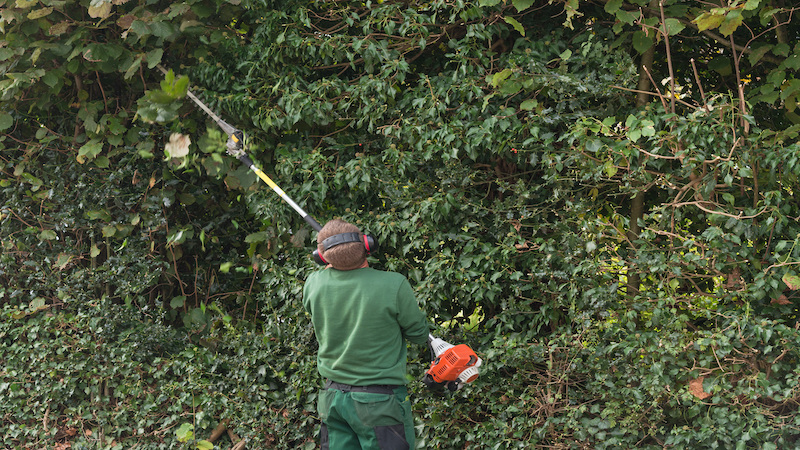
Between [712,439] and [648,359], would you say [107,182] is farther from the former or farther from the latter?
[712,439]

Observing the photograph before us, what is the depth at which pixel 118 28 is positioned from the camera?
5.44 m

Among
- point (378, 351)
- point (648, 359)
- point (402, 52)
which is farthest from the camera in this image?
point (402, 52)

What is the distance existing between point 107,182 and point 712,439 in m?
4.78

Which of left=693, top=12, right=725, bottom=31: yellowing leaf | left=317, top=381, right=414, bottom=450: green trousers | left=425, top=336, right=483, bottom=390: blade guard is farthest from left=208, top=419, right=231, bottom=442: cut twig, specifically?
left=693, top=12, right=725, bottom=31: yellowing leaf

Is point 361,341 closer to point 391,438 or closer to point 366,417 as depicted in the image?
point 366,417

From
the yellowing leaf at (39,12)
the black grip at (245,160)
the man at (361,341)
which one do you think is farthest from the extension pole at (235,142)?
the yellowing leaf at (39,12)

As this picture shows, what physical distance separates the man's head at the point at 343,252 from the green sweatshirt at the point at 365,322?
0.05m

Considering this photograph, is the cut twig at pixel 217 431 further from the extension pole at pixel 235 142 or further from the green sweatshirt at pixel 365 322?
the green sweatshirt at pixel 365 322

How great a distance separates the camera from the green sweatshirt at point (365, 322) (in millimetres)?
3416

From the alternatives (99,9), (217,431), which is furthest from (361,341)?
(99,9)

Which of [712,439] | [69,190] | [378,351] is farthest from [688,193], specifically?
[69,190]

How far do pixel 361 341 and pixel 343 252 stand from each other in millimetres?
473

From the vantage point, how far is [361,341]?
3.43m

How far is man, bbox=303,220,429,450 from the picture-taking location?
3410mm
